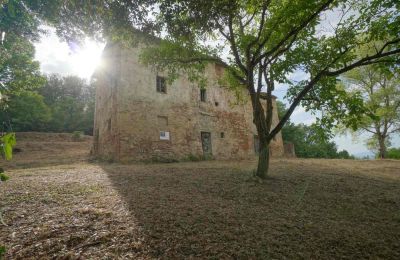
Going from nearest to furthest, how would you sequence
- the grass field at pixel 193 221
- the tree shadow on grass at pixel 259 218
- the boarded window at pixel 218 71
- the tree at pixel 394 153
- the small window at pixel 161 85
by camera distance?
the grass field at pixel 193 221, the tree shadow on grass at pixel 259 218, the small window at pixel 161 85, the boarded window at pixel 218 71, the tree at pixel 394 153

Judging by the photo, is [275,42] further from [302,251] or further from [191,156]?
[191,156]

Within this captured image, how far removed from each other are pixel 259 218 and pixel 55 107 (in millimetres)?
34965

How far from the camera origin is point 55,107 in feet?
102

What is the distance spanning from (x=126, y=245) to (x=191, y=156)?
10472 mm

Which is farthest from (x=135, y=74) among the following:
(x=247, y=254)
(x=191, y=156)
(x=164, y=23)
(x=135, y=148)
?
(x=247, y=254)

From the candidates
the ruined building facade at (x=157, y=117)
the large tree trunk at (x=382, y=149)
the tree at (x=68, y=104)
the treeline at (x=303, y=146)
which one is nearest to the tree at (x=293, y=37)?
the ruined building facade at (x=157, y=117)

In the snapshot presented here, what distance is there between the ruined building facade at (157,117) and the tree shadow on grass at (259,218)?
508 cm

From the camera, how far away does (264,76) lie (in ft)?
23.4

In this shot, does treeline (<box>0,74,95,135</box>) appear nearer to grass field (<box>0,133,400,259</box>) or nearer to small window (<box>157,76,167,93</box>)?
small window (<box>157,76,167,93</box>)

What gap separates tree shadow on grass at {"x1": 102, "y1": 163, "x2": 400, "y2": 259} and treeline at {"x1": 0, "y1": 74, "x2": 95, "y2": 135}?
2156 centimetres

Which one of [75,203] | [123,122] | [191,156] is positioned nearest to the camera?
[75,203]

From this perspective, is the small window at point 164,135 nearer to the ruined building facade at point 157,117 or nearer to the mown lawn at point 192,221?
the ruined building facade at point 157,117

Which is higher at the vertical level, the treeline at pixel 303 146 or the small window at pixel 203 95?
the small window at pixel 203 95

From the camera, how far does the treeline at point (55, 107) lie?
2481 centimetres
